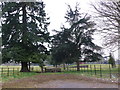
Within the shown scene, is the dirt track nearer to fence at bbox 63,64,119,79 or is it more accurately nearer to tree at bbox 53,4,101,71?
fence at bbox 63,64,119,79

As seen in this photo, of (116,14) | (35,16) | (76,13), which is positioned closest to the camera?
(116,14)

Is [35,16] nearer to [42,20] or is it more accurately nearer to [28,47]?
[42,20]

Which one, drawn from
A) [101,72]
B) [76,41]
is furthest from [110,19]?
[76,41]

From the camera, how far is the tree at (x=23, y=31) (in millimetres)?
19625

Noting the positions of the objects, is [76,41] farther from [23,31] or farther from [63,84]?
[63,84]

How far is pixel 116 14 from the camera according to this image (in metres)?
13.0

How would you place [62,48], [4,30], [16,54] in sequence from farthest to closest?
[62,48]
[4,30]
[16,54]

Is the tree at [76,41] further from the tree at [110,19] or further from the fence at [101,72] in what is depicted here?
the tree at [110,19]

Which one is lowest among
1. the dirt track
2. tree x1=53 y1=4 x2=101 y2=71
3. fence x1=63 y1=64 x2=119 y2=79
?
fence x1=63 y1=64 x2=119 y2=79

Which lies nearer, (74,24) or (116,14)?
(116,14)

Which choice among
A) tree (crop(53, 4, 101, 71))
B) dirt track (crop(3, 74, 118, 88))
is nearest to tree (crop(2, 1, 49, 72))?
tree (crop(53, 4, 101, 71))

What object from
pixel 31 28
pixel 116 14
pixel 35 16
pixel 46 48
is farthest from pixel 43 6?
pixel 116 14

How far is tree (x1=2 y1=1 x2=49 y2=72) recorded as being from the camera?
64.4ft

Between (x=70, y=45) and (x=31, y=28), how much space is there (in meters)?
7.42
